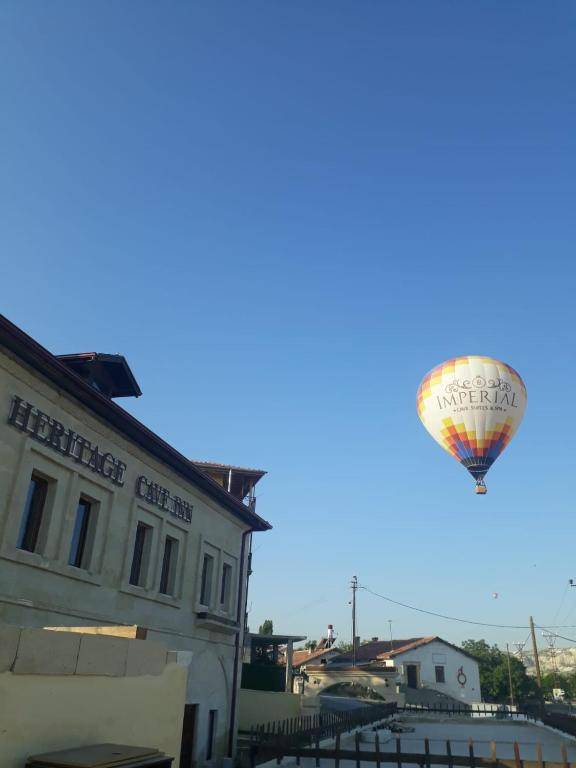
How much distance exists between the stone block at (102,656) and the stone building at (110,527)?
1941mm

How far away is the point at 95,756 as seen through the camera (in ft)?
20.8

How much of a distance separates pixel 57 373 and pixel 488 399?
1944 cm

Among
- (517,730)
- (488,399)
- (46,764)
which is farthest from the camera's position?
(517,730)

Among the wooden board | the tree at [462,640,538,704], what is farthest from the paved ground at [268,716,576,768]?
the tree at [462,640,538,704]

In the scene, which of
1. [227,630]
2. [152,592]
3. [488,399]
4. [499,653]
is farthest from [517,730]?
[499,653]

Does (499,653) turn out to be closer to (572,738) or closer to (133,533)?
(572,738)

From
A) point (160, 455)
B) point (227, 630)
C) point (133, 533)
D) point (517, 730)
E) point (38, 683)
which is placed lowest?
point (517, 730)

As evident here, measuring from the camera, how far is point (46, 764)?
6.02 meters

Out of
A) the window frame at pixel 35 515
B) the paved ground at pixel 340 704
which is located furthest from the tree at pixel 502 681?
the window frame at pixel 35 515

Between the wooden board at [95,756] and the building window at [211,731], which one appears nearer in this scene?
the wooden board at [95,756]

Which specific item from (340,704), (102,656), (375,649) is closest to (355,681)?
(340,704)

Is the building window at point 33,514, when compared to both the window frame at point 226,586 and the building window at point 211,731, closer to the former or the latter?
the window frame at point 226,586

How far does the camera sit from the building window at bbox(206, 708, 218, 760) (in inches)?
746

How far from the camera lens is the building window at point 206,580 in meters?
20.1
